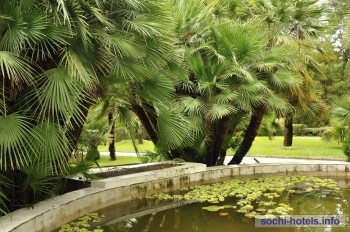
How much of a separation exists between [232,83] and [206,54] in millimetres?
931

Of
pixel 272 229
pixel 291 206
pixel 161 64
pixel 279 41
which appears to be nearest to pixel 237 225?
pixel 272 229

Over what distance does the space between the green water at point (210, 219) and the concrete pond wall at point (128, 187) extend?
1.57ft

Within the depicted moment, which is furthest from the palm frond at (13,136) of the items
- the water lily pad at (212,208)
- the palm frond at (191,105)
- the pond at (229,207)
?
the palm frond at (191,105)

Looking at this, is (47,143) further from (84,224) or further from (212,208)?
(212,208)

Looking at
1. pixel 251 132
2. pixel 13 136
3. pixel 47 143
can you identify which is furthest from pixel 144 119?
pixel 13 136

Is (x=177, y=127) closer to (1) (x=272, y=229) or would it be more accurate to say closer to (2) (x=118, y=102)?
(2) (x=118, y=102)

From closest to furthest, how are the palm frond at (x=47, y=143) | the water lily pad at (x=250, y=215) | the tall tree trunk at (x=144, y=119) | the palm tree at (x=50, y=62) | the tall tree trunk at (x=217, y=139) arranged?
the palm tree at (x=50, y=62) < the palm frond at (x=47, y=143) < the water lily pad at (x=250, y=215) < the tall tree trunk at (x=144, y=119) < the tall tree trunk at (x=217, y=139)

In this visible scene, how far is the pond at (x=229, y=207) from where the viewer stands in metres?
5.86

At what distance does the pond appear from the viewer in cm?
586

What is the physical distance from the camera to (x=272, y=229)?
5609 millimetres

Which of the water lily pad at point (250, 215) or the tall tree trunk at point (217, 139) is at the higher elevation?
the tall tree trunk at point (217, 139)

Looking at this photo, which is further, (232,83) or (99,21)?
(232,83)

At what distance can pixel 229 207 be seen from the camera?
6.82m

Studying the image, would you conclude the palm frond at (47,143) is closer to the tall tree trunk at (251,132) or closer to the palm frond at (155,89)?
the palm frond at (155,89)
